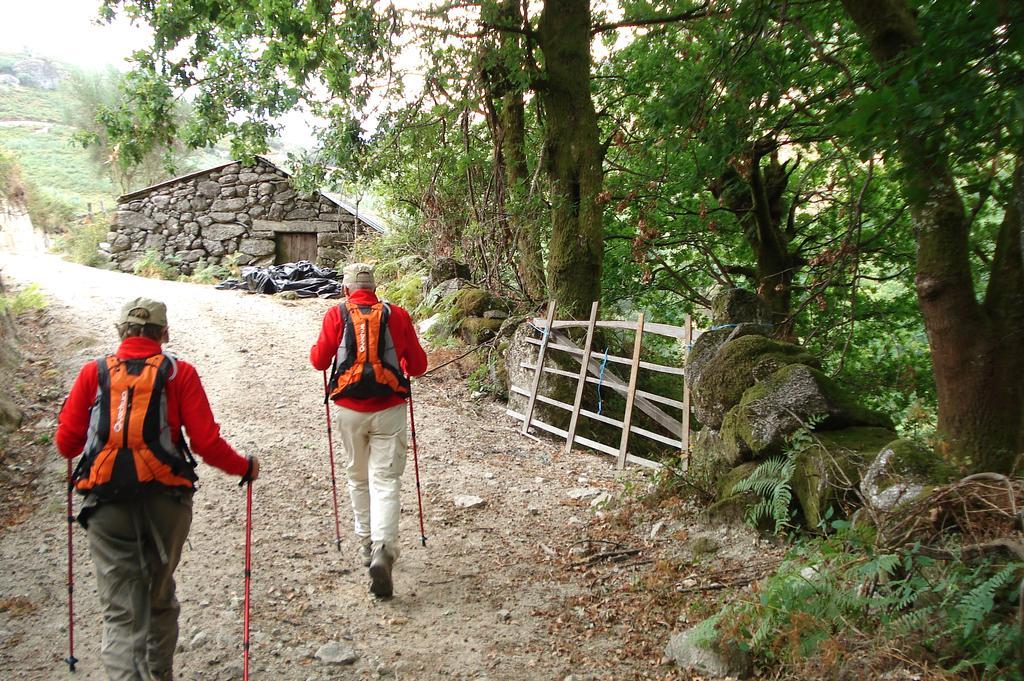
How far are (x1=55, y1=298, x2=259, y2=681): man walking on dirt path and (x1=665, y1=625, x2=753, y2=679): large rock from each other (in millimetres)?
2543

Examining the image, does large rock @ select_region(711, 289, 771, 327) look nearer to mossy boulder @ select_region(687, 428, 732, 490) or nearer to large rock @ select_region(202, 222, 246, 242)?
mossy boulder @ select_region(687, 428, 732, 490)

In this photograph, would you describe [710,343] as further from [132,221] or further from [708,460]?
[132,221]

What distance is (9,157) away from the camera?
1208 inches

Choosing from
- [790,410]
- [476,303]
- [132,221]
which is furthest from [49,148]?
[790,410]

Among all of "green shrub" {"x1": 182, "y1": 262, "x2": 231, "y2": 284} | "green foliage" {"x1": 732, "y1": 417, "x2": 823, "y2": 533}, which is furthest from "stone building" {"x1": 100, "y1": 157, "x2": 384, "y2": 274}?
"green foliage" {"x1": 732, "y1": 417, "x2": 823, "y2": 533}

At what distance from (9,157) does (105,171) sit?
7857mm

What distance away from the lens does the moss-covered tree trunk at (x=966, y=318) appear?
4000 mm

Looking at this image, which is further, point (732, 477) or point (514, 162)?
point (514, 162)

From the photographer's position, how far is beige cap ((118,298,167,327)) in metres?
3.16

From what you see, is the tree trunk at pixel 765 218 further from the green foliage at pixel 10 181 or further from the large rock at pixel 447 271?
the green foliage at pixel 10 181

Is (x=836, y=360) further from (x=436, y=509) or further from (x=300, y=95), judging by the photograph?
(x=300, y=95)

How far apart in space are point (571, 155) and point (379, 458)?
574cm

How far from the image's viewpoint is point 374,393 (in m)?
4.54

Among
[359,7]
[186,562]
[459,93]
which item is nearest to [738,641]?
[186,562]
